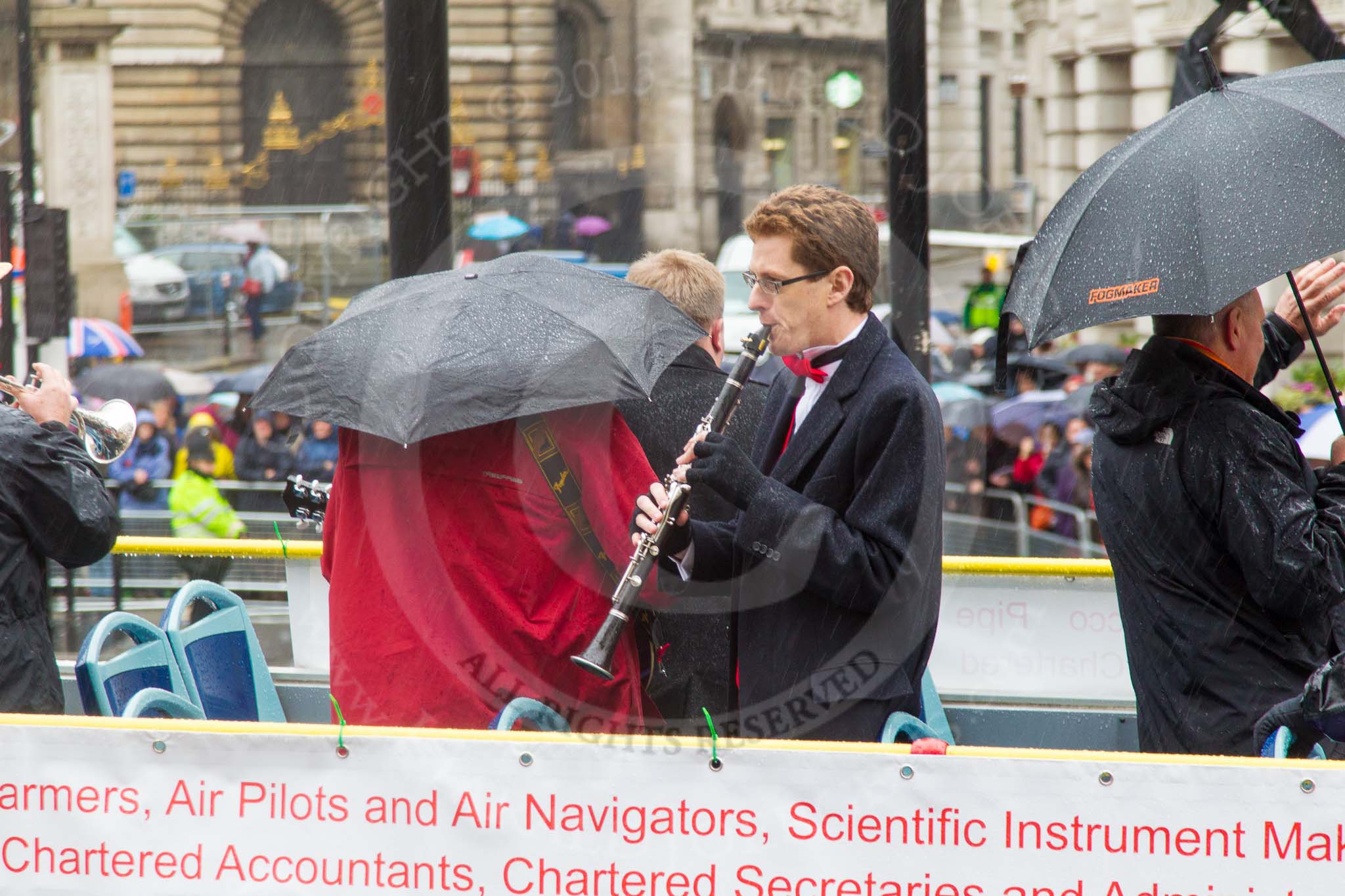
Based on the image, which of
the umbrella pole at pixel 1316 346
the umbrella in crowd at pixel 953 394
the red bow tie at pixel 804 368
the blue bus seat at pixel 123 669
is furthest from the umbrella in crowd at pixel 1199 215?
the umbrella in crowd at pixel 953 394

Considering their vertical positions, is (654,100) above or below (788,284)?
above

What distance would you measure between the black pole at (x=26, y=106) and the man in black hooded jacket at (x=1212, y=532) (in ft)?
19.7

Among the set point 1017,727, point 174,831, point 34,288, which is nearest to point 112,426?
point 174,831

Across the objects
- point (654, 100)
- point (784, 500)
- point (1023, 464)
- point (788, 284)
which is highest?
point (654, 100)

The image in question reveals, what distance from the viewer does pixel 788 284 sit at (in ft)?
10.5

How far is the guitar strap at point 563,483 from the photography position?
3.27 meters

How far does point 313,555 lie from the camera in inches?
194

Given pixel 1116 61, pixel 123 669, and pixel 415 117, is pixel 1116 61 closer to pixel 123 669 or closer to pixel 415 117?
pixel 415 117

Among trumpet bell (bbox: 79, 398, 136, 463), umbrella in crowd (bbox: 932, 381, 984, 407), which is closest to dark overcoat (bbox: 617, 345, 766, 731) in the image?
trumpet bell (bbox: 79, 398, 136, 463)

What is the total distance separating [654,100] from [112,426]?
137ft

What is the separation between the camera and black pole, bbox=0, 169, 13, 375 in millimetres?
8266

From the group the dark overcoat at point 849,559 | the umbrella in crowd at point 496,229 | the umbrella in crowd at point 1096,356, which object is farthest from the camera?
the umbrella in crowd at point 496,229

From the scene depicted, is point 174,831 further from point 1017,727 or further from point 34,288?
point 34,288

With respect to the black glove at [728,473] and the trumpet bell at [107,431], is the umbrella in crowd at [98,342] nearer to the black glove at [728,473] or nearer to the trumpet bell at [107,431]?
the trumpet bell at [107,431]
